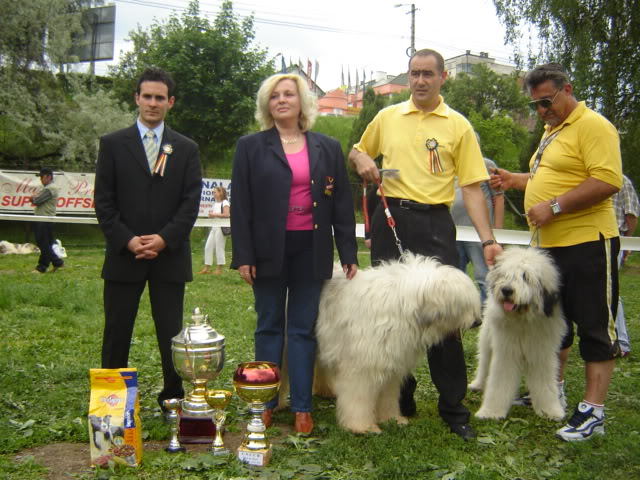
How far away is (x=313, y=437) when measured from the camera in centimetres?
344

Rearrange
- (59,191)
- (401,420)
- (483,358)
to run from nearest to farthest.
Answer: (401,420)
(483,358)
(59,191)

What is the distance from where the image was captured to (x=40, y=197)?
11070mm

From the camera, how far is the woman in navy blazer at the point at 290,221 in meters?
3.45

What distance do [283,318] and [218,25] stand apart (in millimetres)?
21550

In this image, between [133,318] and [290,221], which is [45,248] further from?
[290,221]

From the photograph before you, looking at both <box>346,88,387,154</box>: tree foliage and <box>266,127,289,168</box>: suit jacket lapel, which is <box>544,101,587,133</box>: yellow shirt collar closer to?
<box>266,127,289,168</box>: suit jacket lapel

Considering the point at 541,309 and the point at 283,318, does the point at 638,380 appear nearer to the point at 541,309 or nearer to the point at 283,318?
the point at 541,309

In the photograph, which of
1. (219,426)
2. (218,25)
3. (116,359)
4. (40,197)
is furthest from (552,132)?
(218,25)

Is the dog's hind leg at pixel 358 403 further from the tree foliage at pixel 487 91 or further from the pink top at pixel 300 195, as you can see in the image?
the tree foliage at pixel 487 91

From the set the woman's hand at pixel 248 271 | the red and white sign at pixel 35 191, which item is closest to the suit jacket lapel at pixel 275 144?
the woman's hand at pixel 248 271

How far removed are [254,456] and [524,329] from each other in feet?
5.98

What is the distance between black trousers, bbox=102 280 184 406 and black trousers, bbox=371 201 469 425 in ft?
4.49

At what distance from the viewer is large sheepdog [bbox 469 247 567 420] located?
3.54 metres

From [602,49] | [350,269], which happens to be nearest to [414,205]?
[350,269]
